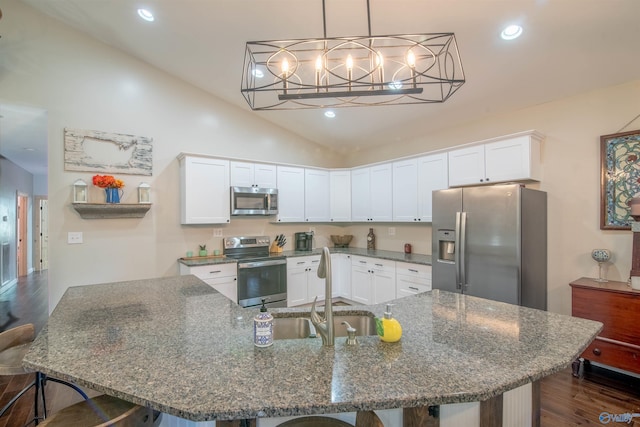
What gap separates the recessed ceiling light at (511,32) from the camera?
2359 mm

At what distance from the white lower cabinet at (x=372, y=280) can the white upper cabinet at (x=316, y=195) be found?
3.08ft

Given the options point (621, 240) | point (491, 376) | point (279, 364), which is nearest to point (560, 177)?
point (621, 240)

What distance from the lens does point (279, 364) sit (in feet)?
3.72

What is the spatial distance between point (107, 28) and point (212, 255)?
2.89 meters

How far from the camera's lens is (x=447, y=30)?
250cm

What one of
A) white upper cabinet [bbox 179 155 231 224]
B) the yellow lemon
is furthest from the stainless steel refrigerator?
white upper cabinet [bbox 179 155 231 224]

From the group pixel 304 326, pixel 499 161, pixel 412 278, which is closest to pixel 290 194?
pixel 412 278

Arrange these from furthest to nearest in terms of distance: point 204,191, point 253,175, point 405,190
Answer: point 253,175 < point 405,190 < point 204,191

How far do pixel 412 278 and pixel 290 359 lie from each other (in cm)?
297

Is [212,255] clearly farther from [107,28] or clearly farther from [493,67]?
[493,67]

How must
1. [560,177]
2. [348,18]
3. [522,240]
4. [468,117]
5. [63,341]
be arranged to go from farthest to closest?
[468,117], [560,177], [522,240], [348,18], [63,341]

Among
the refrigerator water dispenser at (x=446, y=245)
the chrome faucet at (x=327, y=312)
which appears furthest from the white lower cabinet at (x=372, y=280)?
the chrome faucet at (x=327, y=312)

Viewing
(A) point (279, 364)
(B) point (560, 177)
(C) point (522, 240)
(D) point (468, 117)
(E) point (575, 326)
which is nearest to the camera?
(A) point (279, 364)

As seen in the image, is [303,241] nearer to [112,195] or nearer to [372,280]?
[372,280]
